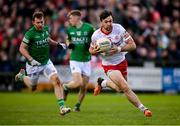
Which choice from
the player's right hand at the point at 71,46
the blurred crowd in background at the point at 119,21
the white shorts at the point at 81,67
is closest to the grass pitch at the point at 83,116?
the white shorts at the point at 81,67

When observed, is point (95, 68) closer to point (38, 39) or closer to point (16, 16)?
point (16, 16)

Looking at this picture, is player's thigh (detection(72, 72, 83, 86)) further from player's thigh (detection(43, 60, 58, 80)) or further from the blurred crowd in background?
the blurred crowd in background

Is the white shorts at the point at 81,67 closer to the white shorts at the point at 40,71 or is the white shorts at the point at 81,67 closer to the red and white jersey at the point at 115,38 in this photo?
the white shorts at the point at 40,71

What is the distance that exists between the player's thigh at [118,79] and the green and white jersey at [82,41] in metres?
3.49

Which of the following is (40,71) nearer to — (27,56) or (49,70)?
(49,70)

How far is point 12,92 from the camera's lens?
98.3 ft

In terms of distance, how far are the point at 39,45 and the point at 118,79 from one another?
10.3 feet

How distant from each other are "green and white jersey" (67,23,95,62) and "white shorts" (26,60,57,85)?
158 cm

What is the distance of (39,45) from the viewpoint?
18234mm

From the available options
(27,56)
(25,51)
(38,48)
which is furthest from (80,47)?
(27,56)

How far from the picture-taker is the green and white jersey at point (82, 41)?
65.5 ft

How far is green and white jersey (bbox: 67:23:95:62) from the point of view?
20.0 metres

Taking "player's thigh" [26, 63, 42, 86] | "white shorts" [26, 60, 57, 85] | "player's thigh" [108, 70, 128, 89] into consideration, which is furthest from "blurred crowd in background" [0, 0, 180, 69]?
"player's thigh" [108, 70, 128, 89]

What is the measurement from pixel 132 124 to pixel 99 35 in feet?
10.1
